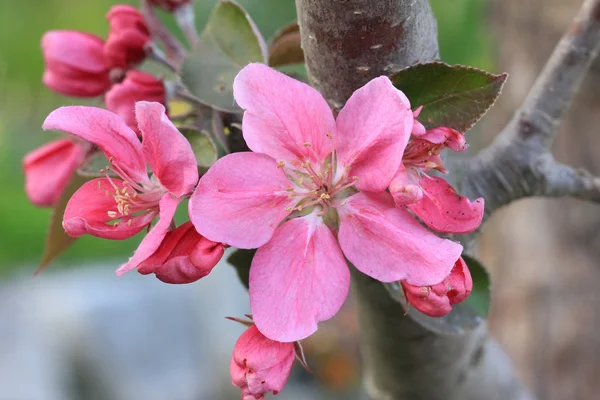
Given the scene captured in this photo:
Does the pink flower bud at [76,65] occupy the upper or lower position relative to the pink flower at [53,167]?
upper

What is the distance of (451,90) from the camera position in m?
0.51

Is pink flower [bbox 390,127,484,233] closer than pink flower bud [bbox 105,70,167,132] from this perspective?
Yes

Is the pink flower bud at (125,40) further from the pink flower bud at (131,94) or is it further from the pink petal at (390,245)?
the pink petal at (390,245)

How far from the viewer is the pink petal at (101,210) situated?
0.47 metres

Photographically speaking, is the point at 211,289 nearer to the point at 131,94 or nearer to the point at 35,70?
the point at 35,70

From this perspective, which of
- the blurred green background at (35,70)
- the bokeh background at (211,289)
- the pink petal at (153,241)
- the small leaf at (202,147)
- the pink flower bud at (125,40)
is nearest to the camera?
the pink petal at (153,241)

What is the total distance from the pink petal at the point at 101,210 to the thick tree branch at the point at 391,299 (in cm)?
19

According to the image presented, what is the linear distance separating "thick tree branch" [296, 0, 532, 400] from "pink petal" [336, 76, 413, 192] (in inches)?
2.5

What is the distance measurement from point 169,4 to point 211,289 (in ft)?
6.18

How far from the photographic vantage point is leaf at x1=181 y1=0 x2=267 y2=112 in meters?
0.61

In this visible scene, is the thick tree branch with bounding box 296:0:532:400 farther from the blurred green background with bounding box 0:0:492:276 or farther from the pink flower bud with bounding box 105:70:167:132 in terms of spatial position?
the blurred green background with bounding box 0:0:492:276

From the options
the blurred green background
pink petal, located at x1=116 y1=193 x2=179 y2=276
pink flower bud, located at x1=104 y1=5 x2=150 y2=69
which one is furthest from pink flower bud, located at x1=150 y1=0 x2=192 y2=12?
the blurred green background

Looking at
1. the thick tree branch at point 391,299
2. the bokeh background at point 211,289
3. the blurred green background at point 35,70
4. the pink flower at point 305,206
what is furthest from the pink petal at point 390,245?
the blurred green background at point 35,70

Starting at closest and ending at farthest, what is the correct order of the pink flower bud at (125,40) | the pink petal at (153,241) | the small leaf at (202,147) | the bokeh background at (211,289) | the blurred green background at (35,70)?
the pink petal at (153,241), the small leaf at (202,147), the pink flower bud at (125,40), the bokeh background at (211,289), the blurred green background at (35,70)
